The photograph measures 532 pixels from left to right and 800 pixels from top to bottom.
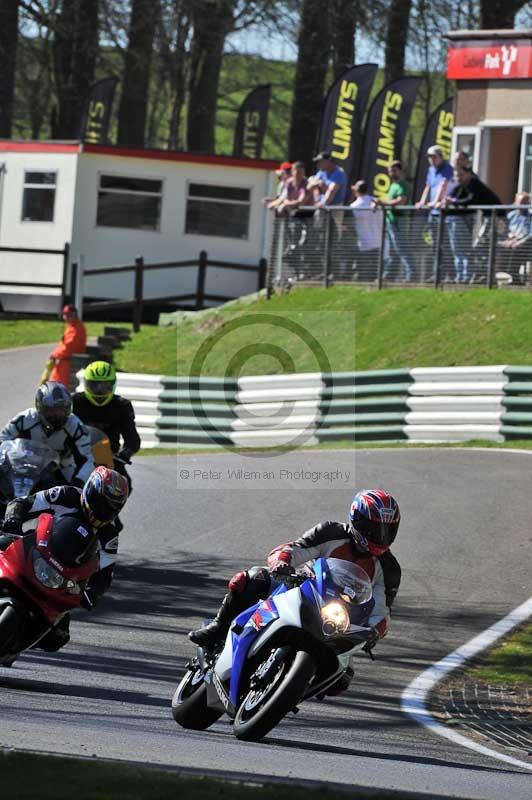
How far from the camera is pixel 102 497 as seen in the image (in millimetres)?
8680

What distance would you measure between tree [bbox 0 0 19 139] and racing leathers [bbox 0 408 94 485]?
31.0 meters


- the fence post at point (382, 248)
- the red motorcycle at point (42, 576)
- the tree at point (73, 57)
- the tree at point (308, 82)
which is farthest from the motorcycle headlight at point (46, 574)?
the tree at point (73, 57)

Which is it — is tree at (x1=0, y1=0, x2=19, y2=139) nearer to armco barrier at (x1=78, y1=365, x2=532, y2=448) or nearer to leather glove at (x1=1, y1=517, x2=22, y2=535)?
armco barrier at (x1=78, y1=365, x2=532, y2=448)

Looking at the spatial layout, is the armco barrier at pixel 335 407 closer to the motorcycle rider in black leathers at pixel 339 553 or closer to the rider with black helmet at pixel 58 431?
the rider with black helmet at pixel 58 431

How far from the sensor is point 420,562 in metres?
13.9

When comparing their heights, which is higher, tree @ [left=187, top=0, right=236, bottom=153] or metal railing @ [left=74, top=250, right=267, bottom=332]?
tree @ [left=187, top=0, right=236, bottom=153]

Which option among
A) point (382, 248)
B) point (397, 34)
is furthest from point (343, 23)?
point (382, 248)

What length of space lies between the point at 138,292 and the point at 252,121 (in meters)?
10.7

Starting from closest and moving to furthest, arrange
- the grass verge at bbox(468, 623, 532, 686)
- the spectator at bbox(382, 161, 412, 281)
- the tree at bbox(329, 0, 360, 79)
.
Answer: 1. the grass verge at bbox(468, 623, 532, 686)
2. the spectator at bbox(382, 161, 412, 281)
3. the tree at bbox(329, 0, 360, 79)

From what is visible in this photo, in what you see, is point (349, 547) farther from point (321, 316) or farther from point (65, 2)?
point (65, 2)

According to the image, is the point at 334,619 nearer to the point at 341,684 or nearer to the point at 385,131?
the point at 341,684

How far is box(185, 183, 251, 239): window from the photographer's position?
34750mm

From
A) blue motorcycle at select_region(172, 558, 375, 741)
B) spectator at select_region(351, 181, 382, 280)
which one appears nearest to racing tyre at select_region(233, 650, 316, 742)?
blue motorcycle at select_region(172, 558, 375, 741)

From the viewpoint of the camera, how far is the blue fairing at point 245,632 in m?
7.88
